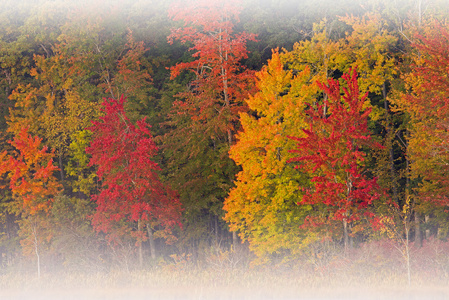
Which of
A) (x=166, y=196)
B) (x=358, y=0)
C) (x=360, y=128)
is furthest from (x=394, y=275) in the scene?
(x=358, y=0)

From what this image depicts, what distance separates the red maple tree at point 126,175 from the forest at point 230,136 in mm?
107

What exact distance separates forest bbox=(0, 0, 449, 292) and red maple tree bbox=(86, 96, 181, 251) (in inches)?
4.2

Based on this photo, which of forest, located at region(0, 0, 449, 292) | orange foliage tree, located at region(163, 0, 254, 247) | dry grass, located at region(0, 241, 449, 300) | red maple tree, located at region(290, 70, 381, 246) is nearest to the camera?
dry grass, located at region(0, 241, 449, 300)

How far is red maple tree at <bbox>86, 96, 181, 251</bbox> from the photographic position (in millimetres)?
26844

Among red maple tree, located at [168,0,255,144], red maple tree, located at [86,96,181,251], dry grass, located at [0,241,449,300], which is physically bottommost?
dry grass, located at [0,241,449,300]

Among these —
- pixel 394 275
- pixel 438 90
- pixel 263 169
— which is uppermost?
pixel 438 90

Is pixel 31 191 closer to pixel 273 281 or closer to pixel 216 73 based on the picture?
pixel 216 73

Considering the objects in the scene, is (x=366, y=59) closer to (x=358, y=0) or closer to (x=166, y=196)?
(x=358, y=0)

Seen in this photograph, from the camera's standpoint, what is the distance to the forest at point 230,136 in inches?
955

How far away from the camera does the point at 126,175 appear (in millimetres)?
27406

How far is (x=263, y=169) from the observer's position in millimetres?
25531

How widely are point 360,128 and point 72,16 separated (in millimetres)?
28121

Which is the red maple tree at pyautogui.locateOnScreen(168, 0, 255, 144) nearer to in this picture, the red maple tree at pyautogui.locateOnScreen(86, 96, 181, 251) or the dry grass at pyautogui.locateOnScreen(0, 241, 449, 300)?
the red maple tree at pyautogui.locateOnScreen(86, 96, 181, 251)

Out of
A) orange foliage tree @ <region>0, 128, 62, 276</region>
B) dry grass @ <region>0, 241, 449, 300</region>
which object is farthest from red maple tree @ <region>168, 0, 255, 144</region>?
orange foliage tree @ <region>0, 128, 62, 276</region>
